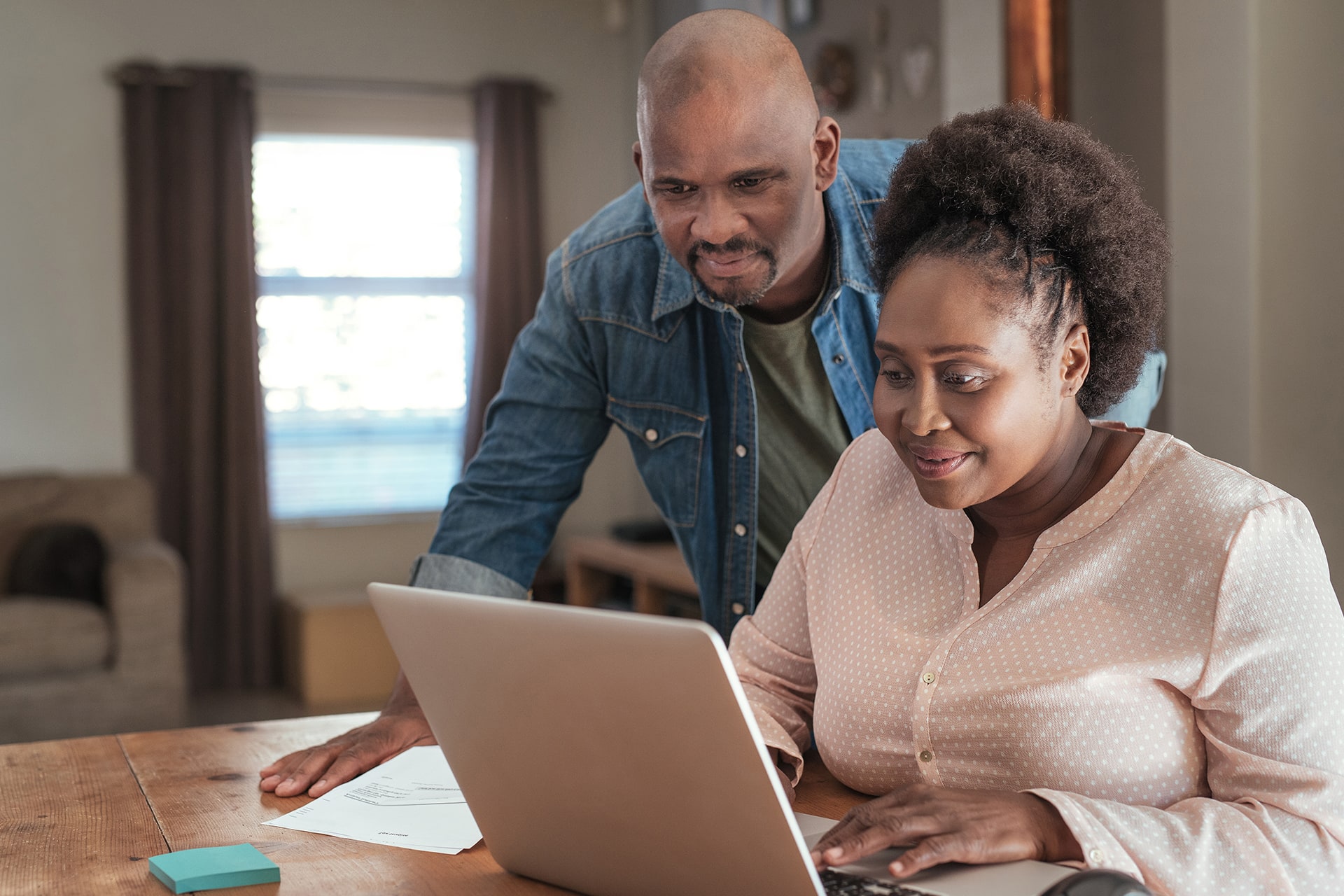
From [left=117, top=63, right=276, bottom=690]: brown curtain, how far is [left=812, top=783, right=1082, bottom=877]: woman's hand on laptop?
4393mm

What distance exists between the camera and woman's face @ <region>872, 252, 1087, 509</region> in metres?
1.02

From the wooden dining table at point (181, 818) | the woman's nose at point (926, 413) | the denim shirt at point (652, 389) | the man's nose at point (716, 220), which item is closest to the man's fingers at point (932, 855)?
the wooden dining table at point (181, 818)

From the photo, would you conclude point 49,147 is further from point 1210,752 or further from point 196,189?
point 1210,752

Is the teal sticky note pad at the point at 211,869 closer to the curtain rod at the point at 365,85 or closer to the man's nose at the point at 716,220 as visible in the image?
the man's nose at the point at 716,220

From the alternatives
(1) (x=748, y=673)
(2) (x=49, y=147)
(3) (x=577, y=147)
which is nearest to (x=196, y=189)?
(2) (x=49, y=147)

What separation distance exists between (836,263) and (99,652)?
3239 mm

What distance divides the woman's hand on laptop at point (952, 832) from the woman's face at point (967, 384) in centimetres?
26

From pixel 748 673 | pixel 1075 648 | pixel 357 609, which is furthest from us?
pixel 357 609

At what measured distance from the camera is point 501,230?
17.2 feet

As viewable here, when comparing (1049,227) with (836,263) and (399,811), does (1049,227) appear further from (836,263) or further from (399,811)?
(399,811)

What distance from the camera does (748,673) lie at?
126cm

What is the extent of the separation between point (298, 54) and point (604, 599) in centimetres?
249

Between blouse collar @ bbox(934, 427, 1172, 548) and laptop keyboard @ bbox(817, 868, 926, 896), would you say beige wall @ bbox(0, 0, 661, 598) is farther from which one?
laptop keyboard @ bbox(817, 868, 926, 896)

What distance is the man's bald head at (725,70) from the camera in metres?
1.38
